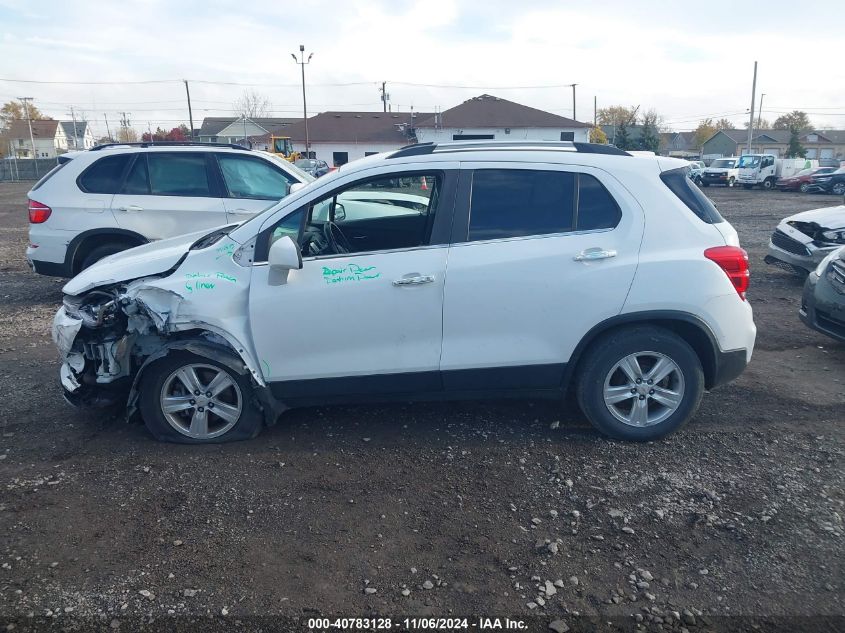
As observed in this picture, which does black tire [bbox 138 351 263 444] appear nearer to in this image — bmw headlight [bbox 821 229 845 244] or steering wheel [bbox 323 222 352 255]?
steering wheel [bbox 323 222 352 255]

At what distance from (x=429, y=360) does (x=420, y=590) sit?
158cm

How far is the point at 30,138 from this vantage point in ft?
282

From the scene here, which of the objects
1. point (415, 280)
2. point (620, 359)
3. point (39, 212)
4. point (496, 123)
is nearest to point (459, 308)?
point (415, 280)

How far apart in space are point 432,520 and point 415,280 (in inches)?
57.2

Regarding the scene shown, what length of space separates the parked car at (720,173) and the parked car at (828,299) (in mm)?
39996

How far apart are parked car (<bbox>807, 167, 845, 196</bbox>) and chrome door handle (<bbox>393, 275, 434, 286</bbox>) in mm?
35721

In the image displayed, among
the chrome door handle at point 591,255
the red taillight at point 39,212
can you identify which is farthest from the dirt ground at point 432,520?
the red taillight at point 39,212

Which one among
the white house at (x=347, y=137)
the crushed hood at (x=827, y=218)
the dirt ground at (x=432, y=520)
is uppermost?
the white house at (x=347, y=137)

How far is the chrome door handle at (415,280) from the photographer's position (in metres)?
4.21

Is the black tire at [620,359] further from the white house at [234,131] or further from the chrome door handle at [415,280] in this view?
the white house at [234,131]

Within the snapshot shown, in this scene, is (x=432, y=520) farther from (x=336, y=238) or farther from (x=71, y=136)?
(x=71, y=136)

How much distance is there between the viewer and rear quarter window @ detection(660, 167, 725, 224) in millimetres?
4391

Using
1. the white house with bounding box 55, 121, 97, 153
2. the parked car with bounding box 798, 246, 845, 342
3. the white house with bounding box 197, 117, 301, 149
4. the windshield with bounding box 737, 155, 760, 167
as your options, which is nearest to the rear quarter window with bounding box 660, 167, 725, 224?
the parked car with bounding box 798, 246, 845, 342

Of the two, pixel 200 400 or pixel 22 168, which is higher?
pixel 22 168
